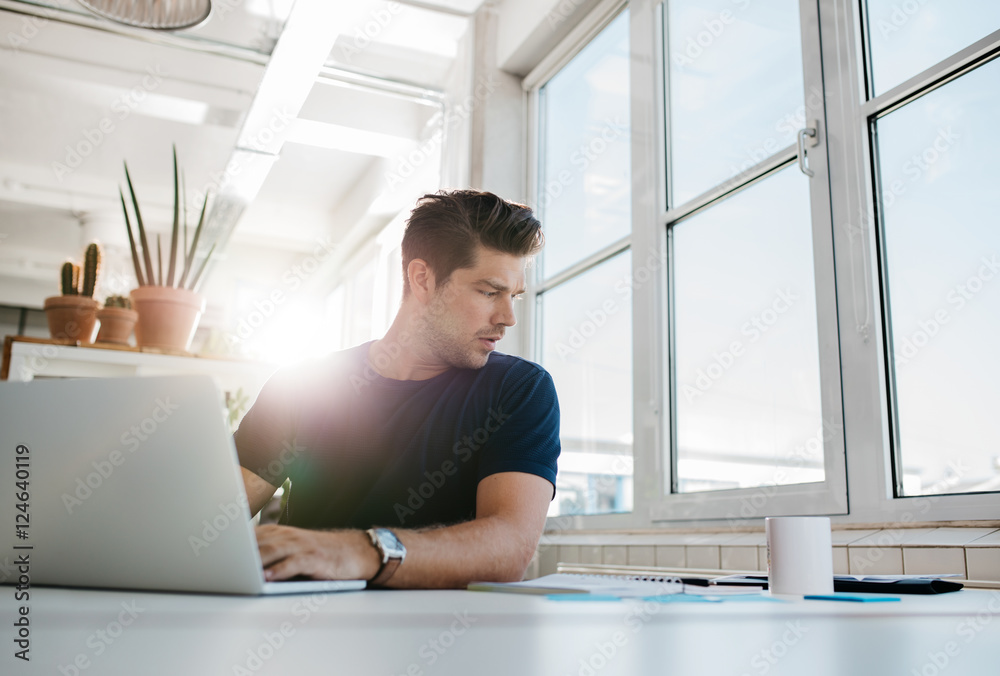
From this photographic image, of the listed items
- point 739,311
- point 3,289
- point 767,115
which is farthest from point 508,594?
point 3,289

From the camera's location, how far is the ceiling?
3.53 meters

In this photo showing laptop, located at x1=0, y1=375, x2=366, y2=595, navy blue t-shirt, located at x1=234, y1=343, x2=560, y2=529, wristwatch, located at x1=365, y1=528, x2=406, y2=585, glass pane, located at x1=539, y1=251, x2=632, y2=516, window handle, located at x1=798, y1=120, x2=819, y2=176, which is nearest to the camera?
laptop, located at x1=0, y1=375, x2=366, y2=595

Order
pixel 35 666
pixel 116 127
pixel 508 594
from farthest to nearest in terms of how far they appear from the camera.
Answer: pixel 116 127 → pixel 508 594 → pixel 35 666

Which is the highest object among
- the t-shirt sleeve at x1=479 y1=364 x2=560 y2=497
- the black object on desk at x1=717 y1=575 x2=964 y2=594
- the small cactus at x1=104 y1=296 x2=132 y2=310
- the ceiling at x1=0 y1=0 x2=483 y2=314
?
the ceiling at x1=0 y1=0 x2=483 y2=314

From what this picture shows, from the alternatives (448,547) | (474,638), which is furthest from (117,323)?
(474,638)

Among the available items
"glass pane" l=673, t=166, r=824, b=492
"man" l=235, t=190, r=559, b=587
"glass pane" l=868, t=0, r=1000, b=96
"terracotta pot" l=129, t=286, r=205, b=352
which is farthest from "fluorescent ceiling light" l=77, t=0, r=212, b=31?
"glass pane" l=868, t=0, r=1000, b=96

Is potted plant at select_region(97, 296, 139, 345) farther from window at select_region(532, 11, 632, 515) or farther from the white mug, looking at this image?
the white mug

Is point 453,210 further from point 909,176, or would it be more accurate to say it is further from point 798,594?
point 798,594

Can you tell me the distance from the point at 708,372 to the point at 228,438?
6.62 feet

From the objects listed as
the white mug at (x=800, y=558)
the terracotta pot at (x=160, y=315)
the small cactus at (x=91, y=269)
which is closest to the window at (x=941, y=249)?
the white mug at (x=800, y=558)

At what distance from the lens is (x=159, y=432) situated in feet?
1.86

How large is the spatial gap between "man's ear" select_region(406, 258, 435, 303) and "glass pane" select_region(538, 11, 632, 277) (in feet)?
4.04

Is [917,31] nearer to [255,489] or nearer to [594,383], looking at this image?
[594,383]

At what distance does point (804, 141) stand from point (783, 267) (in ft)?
1.06
